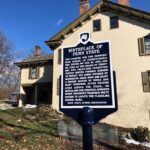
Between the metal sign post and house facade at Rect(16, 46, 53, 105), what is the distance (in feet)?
72.3

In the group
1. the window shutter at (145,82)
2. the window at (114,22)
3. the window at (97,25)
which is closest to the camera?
the window shutter at (145,82)

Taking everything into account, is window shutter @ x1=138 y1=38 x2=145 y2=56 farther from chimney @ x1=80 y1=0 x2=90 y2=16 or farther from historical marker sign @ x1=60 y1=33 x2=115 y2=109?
historical marker sign @ x1=60 y1=33 x2=115 y2=109

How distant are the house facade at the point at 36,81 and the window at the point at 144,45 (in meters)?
11.0

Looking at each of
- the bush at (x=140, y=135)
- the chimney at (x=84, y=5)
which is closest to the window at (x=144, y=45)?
the bush at (x=140, y=135)

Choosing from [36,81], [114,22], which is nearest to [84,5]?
[114,22]

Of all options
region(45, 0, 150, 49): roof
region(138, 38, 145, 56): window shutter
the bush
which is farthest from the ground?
region(45, 0, 150, 49): roof

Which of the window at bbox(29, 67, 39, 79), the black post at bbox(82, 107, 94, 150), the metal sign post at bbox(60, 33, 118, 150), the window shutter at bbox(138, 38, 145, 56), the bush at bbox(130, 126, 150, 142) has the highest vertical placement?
the window shutter at bbox(138, 38, 145, 56)

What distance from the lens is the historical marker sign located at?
18.2 ft

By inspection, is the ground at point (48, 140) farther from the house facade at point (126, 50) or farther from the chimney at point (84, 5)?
the chimney at point (84, 5)

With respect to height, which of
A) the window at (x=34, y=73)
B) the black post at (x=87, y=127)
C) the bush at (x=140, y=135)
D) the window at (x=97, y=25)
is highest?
the window at (x=97, y=25)

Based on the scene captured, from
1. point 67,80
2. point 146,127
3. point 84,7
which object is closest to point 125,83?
point 146,127

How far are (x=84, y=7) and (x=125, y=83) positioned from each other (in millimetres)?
10404

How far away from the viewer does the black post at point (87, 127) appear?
4.83 meters

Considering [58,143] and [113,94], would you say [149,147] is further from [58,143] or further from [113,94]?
[113,94]
